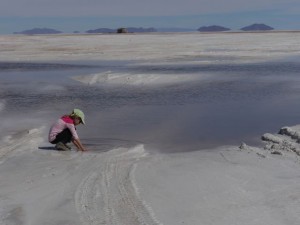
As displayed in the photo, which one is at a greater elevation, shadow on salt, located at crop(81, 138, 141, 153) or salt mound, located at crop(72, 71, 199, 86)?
salt mound, located at crop(72, 71, 199, 86)

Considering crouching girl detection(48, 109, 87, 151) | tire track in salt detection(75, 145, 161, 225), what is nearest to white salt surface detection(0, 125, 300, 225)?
tire track in salt detection(75, 145, 161, 225)

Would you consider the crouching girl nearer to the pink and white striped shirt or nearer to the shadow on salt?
the pink and white striped shirt

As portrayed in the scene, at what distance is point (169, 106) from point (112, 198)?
8.63 m

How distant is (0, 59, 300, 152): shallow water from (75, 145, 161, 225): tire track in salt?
1.94 meters

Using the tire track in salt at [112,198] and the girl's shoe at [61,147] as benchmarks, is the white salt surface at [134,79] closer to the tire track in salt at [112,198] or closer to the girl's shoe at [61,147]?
the girl's shoe at [61,147]

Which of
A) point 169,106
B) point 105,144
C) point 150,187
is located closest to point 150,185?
point 150,187

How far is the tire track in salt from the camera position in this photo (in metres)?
5.86

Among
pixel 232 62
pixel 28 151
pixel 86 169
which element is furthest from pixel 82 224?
pixel 232 62

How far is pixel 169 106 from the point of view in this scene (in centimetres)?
1505

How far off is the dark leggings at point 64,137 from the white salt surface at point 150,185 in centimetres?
25

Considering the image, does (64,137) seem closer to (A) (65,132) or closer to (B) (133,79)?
(A) (65,132)

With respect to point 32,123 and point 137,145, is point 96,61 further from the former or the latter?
point 137,145

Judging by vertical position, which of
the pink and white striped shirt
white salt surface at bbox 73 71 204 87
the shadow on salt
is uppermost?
the pink and white striped shirt

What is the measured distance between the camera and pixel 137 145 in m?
10.1
